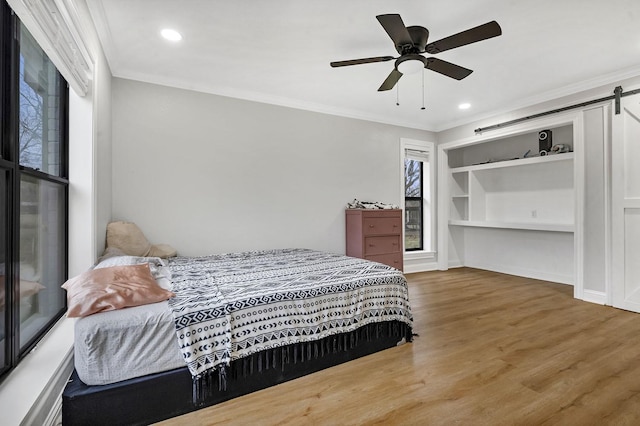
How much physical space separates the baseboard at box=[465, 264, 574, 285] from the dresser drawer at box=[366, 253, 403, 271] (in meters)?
2.05

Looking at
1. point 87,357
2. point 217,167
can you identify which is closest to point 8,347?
point 87,357

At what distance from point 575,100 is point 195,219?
4753mm

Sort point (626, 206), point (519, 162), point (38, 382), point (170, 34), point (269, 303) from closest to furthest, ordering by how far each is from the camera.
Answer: point (38, 382) < point (269, 303) < point (170, 34) < point (626, 206) < point (519, 162)

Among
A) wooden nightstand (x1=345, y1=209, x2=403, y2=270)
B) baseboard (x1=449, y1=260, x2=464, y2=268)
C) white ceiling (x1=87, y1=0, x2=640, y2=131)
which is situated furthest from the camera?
baseboard (x1=449, y1=260, x2=464, y2=268)

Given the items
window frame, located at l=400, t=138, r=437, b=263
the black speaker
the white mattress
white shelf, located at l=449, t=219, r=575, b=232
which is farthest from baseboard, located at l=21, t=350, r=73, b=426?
the black speaker

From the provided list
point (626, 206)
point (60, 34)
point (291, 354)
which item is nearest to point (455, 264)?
point (626, 206)

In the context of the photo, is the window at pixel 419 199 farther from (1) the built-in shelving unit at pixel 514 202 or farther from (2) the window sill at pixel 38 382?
(2) the window sill at pixel 38 382

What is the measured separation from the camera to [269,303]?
194 cm

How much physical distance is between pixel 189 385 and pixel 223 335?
294 mm

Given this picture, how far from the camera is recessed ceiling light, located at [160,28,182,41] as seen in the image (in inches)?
101

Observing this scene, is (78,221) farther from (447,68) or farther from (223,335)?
(447,68)

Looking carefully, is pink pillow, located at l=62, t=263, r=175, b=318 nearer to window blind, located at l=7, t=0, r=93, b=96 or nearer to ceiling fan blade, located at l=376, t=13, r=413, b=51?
window blind, located at l=7, t=0, r=93, b=96

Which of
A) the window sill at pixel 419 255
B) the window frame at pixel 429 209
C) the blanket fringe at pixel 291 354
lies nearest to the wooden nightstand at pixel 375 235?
the window sill at pixel 419 255

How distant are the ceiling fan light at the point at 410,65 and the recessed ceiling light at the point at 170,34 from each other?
6.09ft
